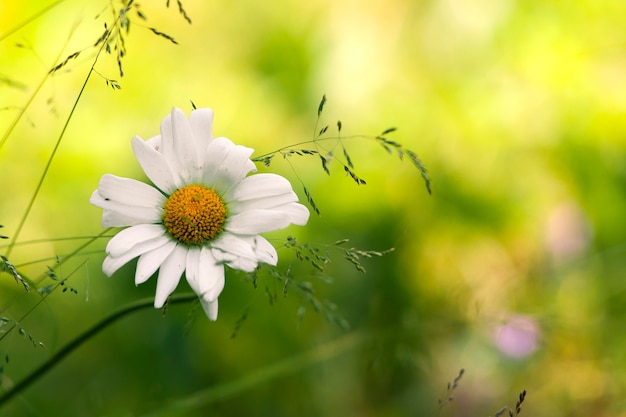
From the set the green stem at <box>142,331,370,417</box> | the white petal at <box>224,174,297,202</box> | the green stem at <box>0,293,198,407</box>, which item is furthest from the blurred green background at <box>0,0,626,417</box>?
the white petal at <box>224,174,297,202</box>

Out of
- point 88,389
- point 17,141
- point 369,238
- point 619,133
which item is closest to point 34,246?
point 17,141

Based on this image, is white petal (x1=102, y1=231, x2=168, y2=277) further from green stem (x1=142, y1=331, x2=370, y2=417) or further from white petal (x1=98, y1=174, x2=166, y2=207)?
green stem (x1=142, y1=331, x2=370, y2=417)

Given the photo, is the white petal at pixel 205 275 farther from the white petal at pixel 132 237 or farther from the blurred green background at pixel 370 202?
the blurred green background at pixel 370 202

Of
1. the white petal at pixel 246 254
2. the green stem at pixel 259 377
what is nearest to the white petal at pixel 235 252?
the white petal at pixel 246 254

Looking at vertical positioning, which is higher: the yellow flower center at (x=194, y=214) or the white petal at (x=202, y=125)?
the white petal at (x=202, y=125)

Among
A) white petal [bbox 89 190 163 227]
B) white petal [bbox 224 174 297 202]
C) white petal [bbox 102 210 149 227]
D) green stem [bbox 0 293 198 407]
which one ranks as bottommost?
green stem [bbox 0 293 198 407]

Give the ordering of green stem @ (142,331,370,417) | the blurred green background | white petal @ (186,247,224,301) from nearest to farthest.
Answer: white petal @ (186,247,224,301), green stem @ (142,331,370,417), the blurred green background

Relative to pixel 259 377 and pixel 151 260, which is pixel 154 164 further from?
pixel 259 377

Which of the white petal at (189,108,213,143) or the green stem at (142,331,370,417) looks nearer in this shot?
the white petal at (189,108,213,143)
